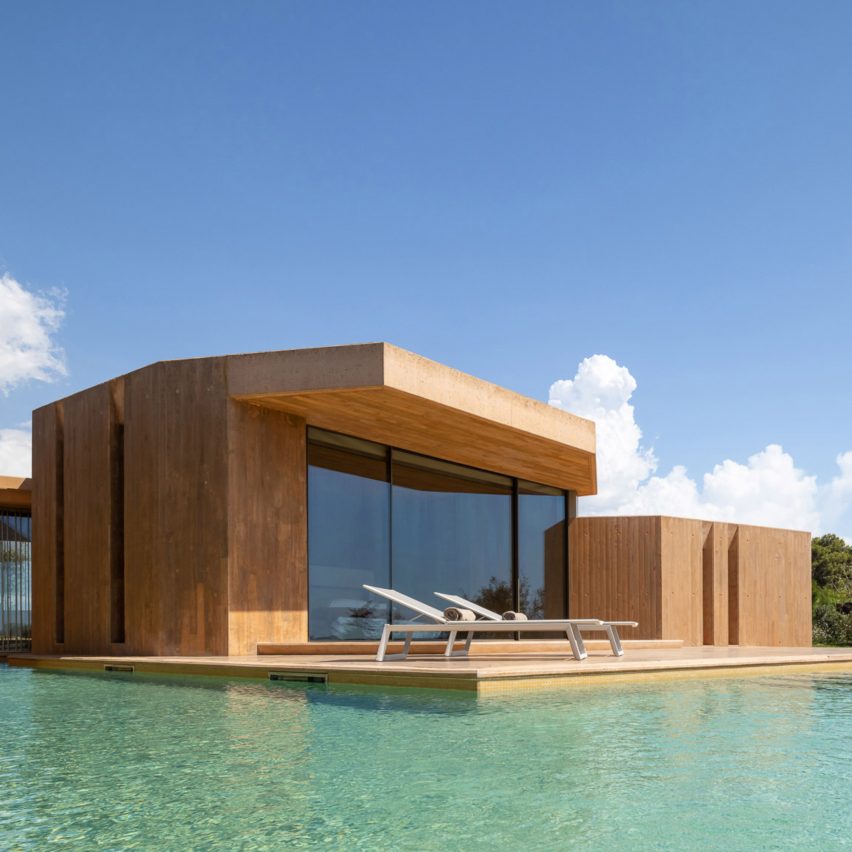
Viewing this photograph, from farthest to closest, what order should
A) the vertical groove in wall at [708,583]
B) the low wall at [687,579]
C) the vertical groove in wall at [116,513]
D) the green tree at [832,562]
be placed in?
the green tree at [832,562], the vertical groove in wall at [708,583], the low wall at [687,579], the vertical groove in wall at [116,513]

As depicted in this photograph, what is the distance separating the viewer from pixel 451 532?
14.9 m

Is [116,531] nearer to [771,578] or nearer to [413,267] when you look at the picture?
[413,267]

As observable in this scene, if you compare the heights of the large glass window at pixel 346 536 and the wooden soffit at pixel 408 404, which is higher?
the wooden soffit at pixel 408 404

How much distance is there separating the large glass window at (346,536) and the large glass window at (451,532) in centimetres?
38

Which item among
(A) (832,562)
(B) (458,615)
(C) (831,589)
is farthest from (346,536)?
(A) (832,562)

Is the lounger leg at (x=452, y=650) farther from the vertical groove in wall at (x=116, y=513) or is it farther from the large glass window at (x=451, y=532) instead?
the vertical groove in wall at (x=116, y=513)

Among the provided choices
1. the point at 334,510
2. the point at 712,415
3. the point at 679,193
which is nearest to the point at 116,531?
the point at 334,510

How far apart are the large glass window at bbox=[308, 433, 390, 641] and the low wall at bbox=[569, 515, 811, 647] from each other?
5.20m

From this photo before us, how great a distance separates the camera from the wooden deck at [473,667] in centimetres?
745

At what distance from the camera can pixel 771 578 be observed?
17.8m

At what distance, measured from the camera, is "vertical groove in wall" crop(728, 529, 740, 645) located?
1705 centimetres

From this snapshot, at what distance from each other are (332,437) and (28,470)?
5731mm

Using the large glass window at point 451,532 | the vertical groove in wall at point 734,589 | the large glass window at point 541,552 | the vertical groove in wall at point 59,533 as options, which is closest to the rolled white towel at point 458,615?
the large glass window at point 451,532

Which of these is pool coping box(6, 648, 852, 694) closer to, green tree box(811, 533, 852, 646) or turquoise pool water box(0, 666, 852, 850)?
turquoise pool water box(0, 666, 852, 850)
